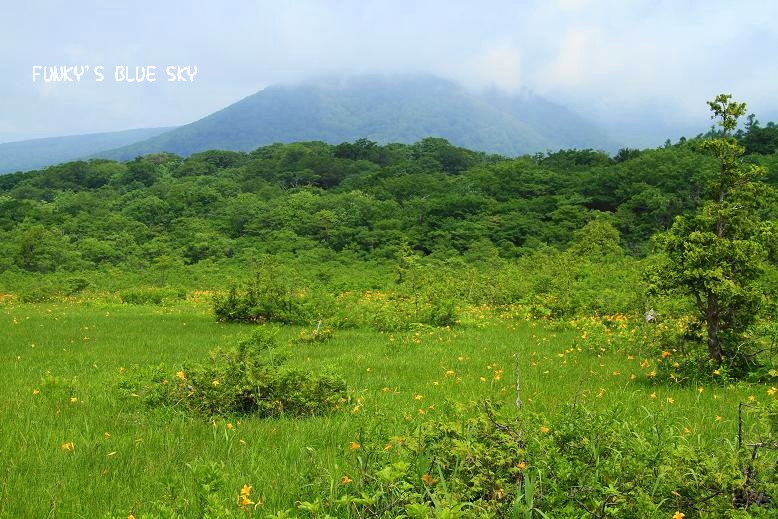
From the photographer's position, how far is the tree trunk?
7094 mm

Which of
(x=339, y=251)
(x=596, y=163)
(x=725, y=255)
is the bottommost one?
(x=339, y=251)

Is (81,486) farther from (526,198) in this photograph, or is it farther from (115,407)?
(526,198)

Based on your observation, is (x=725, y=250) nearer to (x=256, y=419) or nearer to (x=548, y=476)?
(x=548, y=476)

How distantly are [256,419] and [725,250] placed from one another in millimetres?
5694

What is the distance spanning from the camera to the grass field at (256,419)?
3.42m

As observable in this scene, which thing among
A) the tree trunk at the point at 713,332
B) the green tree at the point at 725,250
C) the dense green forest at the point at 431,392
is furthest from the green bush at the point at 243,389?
the tree trunk at the point at 713,332

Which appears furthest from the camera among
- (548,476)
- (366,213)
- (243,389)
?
(366,213)

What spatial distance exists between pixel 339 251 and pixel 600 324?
2915 centimetres

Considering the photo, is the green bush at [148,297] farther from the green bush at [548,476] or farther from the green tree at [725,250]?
the green bush at [548,476]

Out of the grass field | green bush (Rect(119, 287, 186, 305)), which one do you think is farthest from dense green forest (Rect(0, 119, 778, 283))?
the grass field

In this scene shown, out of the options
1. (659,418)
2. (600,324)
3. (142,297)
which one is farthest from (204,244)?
(659,418)

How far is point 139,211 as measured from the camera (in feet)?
155

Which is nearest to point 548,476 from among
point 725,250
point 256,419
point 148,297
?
point 256,419

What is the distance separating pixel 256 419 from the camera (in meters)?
5.08
